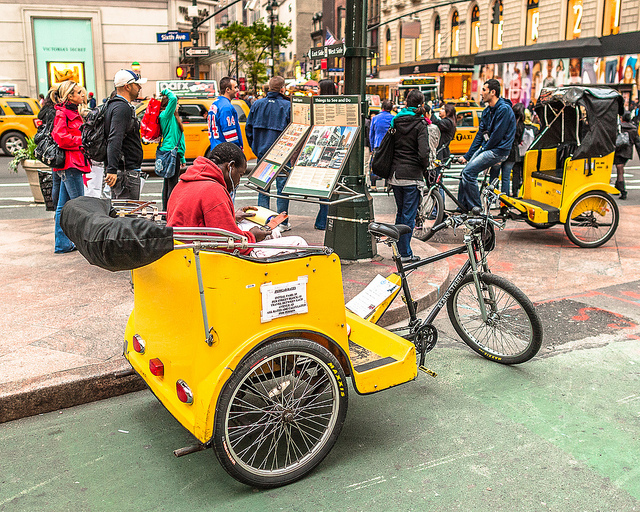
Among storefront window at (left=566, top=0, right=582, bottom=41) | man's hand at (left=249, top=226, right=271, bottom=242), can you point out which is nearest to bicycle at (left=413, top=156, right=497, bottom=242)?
man's hand at (left=249, top=226, right=271, bottom=242)

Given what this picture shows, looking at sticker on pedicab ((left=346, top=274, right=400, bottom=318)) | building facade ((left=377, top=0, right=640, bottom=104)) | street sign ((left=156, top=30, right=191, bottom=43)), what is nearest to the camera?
sticker on pedicab ((left=346, top=274, right=400, bottom=318))

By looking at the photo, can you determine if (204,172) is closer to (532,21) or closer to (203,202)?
(203,202)

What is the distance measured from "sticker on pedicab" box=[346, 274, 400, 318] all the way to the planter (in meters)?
8.02

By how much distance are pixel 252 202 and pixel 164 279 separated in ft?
31.7

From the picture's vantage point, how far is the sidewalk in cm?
412

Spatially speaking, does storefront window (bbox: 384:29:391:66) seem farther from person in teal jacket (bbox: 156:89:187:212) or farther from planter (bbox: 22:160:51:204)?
person in teal jacket (bbox: 156:89:187:212)

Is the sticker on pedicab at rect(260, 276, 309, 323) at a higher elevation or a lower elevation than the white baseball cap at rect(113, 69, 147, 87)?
lower

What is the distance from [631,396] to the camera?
168 inches

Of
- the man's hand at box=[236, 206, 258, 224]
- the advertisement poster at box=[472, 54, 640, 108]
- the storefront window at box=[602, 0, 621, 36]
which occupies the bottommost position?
the man's hand at box=[236, 206, 258, 224]

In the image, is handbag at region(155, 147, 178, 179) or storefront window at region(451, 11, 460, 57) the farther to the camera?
storefront window at region(451, 11, 460, 57)

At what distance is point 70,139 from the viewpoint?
277 inches

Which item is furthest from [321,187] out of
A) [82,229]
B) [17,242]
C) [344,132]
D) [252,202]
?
[252,202]

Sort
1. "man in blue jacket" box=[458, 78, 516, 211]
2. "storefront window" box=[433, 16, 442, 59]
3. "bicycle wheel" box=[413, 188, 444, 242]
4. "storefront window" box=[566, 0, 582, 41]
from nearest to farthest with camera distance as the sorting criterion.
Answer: "man in blue jacket" box=[458, 78, 516, 211] → "bicycle wheel" box=[413, 188, 444, 242] → "storefront window" box=[566, 0, 582, 41] → "storefront window" box=[433, 16, 442, 59]

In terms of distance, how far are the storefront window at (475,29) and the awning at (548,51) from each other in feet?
12.9
